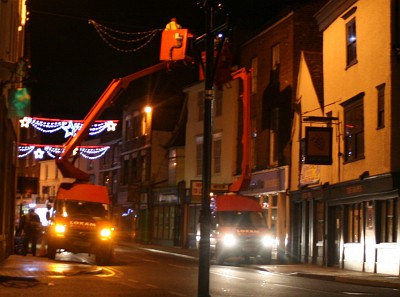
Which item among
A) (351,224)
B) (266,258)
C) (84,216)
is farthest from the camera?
(266,258)

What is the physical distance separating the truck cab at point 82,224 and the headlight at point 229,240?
5.23m

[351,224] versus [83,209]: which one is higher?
[83,209]

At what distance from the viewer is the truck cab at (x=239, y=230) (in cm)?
2927

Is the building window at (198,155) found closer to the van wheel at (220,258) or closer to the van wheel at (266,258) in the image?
the van wheel at (266,258)

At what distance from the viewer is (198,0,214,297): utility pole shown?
12500 mm

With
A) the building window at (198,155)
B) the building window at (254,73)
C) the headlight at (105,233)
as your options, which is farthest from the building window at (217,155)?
the headlight at (105,233)

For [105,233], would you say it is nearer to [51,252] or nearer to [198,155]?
[51,252]

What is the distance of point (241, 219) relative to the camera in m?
29.9

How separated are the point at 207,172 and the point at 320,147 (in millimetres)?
15856

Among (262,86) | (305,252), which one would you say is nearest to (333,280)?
(305,252)

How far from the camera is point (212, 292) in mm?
16344

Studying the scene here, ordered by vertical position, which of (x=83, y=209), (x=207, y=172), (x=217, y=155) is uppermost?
(x=217, y=155)

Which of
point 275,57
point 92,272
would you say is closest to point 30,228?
point 92,272

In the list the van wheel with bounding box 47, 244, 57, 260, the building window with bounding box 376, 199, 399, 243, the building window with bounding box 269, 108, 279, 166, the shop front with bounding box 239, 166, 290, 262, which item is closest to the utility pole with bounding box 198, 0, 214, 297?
the building window with bounding box 376, 199, 399, 243
